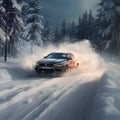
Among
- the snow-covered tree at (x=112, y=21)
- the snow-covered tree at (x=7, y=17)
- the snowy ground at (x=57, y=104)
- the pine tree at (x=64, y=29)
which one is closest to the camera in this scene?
the snowy ground at (x=57, y=104)

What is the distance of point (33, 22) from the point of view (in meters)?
57.4

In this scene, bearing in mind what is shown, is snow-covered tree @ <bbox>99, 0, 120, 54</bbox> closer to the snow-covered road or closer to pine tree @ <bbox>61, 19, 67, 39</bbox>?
the snow-covered road

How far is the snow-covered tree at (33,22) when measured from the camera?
185ft

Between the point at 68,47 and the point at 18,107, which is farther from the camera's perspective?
the point at 68,47

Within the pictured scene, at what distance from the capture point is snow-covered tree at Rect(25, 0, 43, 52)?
5628cm

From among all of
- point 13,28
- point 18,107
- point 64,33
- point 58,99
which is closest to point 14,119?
point 18,107

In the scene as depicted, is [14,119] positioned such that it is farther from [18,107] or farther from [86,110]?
[86,110]

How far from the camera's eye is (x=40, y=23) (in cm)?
5766

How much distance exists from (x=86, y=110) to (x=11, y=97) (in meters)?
2.69

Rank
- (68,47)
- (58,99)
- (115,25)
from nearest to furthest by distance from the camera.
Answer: (58,99), (68,47), (115,25)

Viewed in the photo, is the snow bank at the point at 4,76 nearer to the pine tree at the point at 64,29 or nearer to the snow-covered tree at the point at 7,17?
the snow-covered tree at the point at 7,17

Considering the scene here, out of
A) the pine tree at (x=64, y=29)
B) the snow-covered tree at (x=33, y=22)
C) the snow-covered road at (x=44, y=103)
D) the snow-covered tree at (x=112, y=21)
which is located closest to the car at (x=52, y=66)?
the snow-covered road at (x=44, y=103)

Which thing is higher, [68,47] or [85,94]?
[68,47]

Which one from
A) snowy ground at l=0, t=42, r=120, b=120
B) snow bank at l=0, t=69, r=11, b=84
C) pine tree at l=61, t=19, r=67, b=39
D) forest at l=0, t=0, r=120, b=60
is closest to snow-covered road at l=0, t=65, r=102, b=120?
snowy ground at l=0, t=42, r=120, b=120
